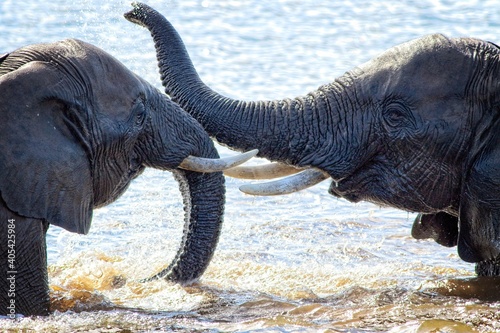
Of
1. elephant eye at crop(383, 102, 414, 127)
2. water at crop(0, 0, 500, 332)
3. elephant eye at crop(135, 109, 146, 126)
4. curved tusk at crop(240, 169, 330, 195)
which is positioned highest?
elephant eye at crop(383, 102, 414, 127)

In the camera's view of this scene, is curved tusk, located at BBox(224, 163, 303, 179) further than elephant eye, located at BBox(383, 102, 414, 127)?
Yes

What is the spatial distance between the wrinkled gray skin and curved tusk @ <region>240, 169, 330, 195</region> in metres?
0.48

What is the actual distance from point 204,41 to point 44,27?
2.62 metres

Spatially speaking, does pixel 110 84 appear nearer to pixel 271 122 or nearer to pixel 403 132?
pixel 271 122

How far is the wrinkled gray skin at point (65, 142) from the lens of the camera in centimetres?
754

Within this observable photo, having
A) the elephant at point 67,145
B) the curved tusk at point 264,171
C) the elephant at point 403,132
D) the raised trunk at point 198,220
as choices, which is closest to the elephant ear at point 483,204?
the elephant at point 403,132

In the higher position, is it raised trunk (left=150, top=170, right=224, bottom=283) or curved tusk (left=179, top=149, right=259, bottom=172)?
curved tusk (left=179, top=149, right=259, bottom=172)

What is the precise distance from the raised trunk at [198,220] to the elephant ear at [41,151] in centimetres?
122

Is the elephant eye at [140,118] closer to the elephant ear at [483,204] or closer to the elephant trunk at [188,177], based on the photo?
the elephant trunk at [188,177]

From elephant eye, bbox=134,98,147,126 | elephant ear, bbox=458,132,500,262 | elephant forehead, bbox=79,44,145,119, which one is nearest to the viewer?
elephant forehead, bbox=79,44,145,119

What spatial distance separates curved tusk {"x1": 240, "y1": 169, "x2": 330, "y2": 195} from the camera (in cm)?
853

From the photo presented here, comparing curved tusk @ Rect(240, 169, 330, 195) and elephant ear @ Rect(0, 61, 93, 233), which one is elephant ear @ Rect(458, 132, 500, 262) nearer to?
curved tusk @ Rect(240, 169, 330, 195)

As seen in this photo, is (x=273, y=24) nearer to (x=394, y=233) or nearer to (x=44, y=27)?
(x=44, y=27)

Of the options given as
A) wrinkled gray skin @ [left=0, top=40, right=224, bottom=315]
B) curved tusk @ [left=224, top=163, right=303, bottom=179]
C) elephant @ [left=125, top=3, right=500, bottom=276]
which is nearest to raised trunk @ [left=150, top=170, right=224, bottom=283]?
curved tusk @ [left=224, top=163, right=303, bottom=179]
